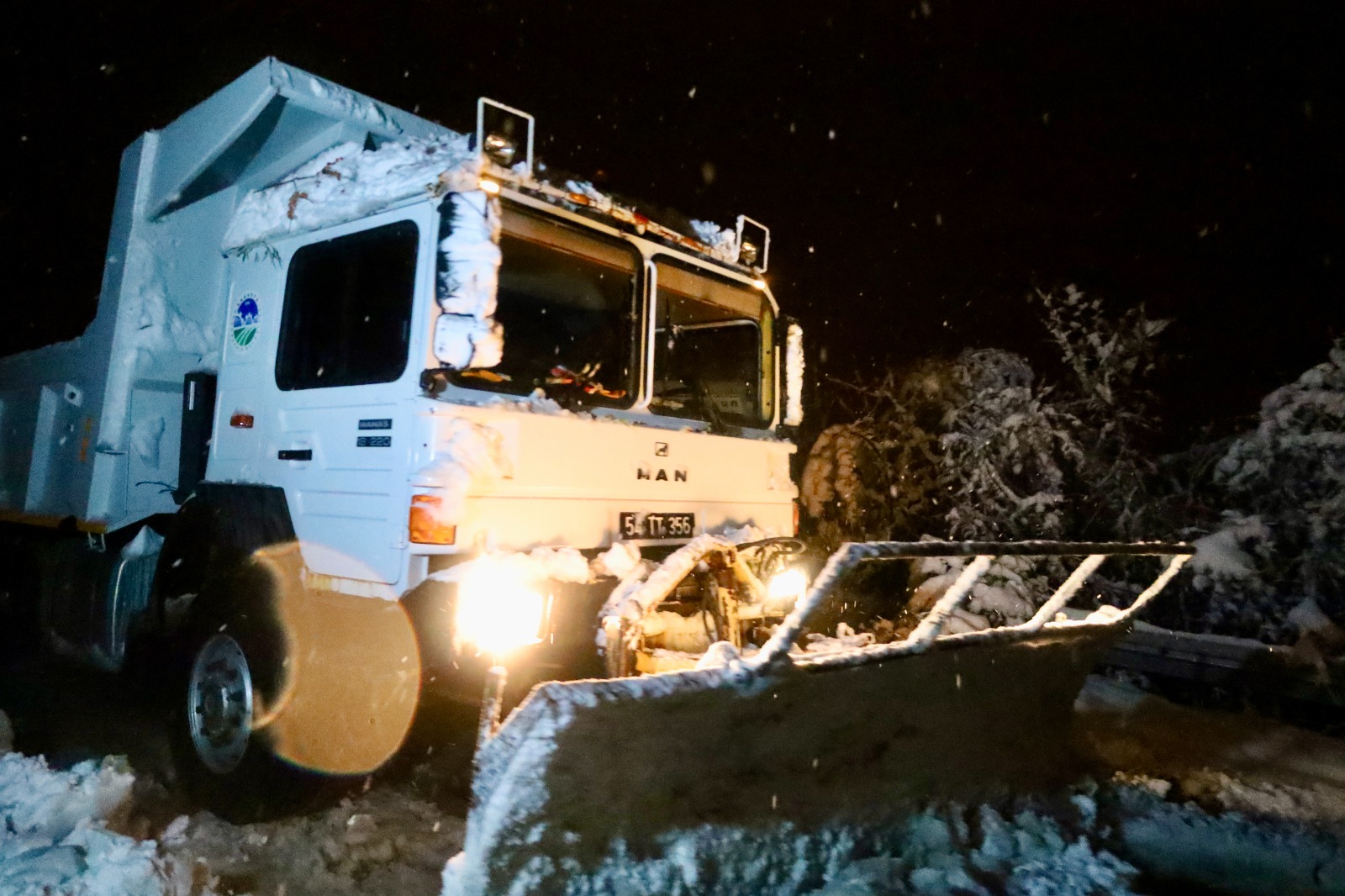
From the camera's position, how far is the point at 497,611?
3.24 metres

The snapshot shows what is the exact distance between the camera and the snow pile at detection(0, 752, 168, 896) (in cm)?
299

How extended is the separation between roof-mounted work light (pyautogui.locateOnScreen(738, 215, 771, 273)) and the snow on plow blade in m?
2.57

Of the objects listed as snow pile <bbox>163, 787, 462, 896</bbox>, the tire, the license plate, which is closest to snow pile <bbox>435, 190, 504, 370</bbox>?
the license plate

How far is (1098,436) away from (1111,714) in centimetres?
481

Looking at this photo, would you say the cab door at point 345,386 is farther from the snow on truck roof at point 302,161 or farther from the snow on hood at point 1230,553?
the snow on hood at point 1230,553

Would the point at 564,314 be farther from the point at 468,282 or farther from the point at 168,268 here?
the point at 168,268

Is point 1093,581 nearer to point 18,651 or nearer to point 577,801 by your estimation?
point 577,801

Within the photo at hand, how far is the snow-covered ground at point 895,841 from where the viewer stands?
10.3ft

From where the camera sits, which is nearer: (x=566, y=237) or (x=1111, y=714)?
(x=566, y=237)

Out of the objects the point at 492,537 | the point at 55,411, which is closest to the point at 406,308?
the point at 492,537

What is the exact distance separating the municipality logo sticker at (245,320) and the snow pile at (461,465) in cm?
174

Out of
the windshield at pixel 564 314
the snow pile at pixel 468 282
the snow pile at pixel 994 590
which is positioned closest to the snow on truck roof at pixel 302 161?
the windshield at pixel 564 314

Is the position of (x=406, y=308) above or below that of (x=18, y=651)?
above

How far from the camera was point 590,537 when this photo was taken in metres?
3.92
